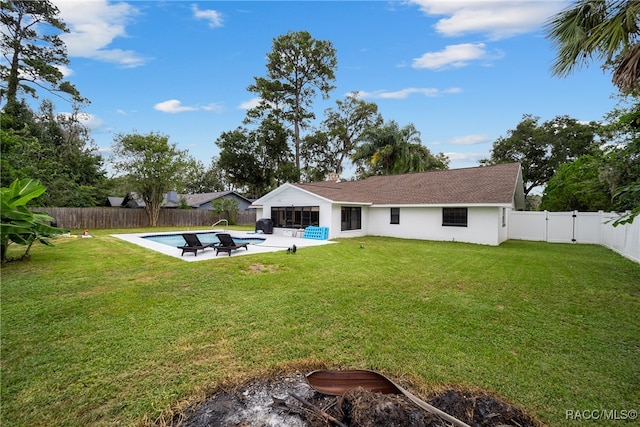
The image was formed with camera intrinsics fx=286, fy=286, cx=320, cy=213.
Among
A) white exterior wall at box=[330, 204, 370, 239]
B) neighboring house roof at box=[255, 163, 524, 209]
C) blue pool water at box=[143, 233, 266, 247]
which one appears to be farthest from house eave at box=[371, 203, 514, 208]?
blue pool water at box=[143, 233, 266, 247]

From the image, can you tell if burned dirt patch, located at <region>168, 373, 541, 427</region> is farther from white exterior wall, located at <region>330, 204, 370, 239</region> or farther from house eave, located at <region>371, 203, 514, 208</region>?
white exterior wall, located at <region>330, 204, 370, 239</region>

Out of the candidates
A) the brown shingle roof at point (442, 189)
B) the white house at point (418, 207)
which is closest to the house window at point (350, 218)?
the white house at point (418, 207)

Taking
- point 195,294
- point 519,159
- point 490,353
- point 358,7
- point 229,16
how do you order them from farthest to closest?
point 519,159
point 229,16
point 358,7
point 195,294
point 490,353

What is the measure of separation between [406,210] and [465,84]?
23.3 feet

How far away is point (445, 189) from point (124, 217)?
82.9 ft

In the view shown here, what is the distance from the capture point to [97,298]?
546 centimetres

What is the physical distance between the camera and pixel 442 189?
16938 millimetres

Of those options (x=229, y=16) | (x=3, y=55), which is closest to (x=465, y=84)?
(x=229, y=16)

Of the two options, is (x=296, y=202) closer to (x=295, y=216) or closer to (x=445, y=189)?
(x=295, y=216)

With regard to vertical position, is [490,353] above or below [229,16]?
below

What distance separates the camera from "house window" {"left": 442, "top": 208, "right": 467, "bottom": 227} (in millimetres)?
15031

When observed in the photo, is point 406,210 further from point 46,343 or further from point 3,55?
Answer: point 3,55

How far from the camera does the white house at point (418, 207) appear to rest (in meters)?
14.5

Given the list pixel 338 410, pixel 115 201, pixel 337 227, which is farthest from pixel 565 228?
pixel 115 201
